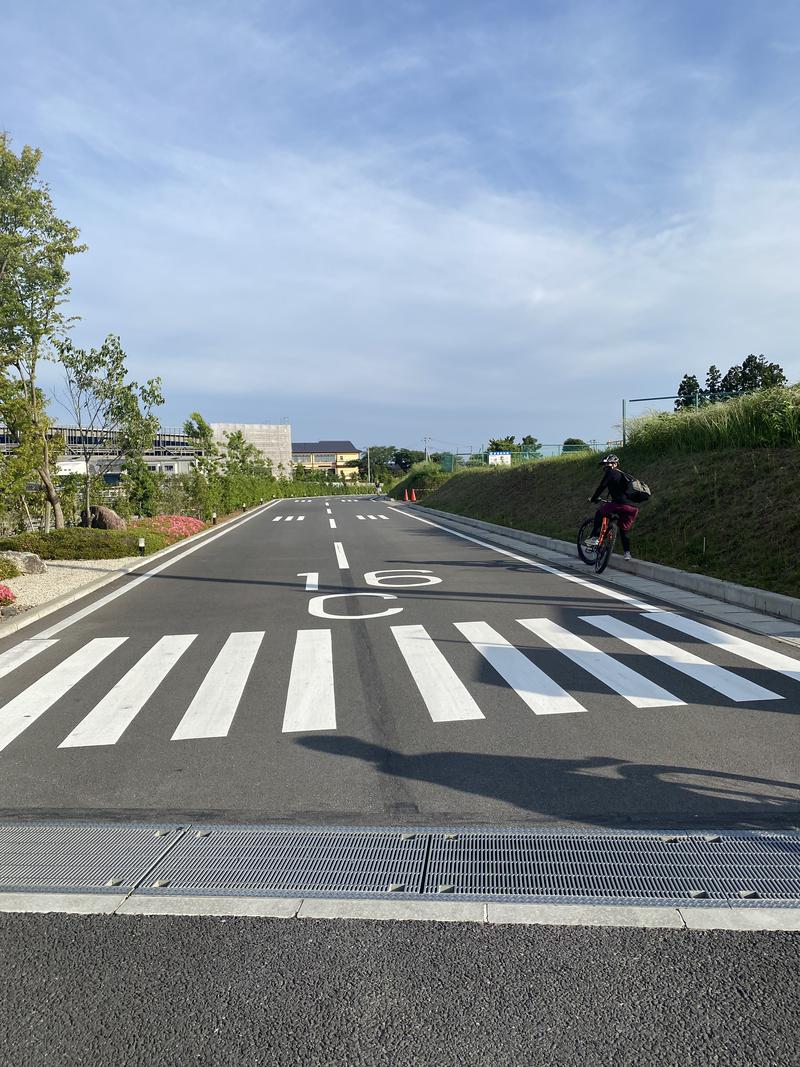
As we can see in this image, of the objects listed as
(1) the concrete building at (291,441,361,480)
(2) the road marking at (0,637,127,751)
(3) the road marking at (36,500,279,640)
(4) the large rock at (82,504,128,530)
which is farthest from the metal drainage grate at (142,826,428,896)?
(1) the concrete building at (291,441,361,480)

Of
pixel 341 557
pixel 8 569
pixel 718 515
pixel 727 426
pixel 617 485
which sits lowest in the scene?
pixel 341 557

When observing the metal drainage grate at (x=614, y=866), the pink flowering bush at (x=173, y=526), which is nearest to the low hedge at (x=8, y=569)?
the pink flowering bush at (x=173, y=526)

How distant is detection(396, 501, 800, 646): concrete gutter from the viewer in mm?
8758

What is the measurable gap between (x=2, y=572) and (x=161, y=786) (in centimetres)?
1033

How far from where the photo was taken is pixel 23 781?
480 centimetres

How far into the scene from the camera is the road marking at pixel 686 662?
614 cm

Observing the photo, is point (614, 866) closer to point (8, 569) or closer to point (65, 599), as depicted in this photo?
point (65, 599)

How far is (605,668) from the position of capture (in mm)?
6973

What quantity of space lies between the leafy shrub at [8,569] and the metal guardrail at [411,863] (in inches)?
414

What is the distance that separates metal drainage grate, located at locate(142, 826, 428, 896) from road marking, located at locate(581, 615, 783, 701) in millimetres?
3308

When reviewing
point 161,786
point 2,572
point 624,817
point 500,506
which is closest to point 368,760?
point 161,786

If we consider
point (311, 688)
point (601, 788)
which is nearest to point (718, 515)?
point (311, 688)

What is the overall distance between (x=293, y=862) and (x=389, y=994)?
1121mm

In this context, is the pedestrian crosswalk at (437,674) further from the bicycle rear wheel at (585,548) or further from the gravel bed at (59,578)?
the bicycle rear wheel at (585,548)
